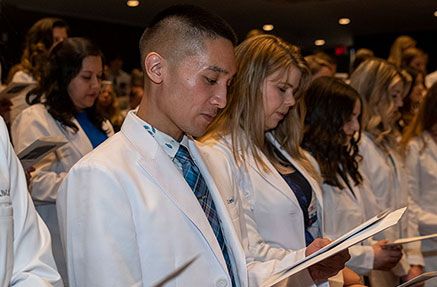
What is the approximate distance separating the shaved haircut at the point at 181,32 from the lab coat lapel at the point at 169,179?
19 cm

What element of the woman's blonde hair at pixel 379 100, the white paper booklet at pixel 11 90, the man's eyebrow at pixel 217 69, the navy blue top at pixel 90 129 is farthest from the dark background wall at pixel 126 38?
the man's eyebrow at pixel 217 69

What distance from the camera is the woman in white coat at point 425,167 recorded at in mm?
3350

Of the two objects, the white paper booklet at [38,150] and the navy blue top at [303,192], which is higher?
the white paper booklet at [38,150]

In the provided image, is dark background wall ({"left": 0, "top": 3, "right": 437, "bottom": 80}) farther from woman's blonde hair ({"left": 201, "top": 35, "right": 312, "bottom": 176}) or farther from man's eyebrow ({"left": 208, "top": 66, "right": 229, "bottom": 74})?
man's eyebrow ({"left": 208, "top": 66, "right": 229, "bottom": 74})

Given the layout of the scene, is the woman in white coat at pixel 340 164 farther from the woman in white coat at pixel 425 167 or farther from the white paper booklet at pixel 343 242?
the white paper booklet at pixel 343 242

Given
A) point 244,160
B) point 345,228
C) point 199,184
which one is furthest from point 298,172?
point 199,184

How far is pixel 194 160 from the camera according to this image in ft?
5.90

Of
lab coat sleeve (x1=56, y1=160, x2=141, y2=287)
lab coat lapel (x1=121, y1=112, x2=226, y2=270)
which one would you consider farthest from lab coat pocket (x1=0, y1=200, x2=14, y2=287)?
lab coat lapel (x1=121, y1=112, x2=226, y2=270)

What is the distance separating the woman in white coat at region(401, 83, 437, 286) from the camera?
335 cm

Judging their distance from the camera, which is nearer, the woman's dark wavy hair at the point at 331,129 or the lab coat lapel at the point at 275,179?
the lab coat lapel at the point at 275,179

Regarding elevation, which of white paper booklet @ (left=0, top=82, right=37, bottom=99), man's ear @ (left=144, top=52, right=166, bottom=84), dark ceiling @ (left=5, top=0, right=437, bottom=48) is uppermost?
dark ceiling @ (left=5, top=0, right=437, bottom=48)

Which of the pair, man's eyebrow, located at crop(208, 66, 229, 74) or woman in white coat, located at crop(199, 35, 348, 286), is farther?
woman in white coat, located at crop(199, 35, 348, 286)

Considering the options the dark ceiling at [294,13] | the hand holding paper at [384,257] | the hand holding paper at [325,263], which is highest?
the dark ceiling at [294,13]

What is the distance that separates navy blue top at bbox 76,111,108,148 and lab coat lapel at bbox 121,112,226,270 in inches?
62.6
